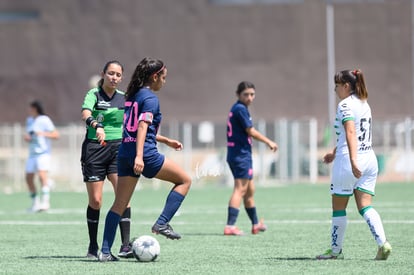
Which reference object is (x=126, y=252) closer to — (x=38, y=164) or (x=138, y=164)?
(x=138, y=164)

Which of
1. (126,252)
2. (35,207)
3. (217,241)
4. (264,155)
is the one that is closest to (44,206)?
(35,207)

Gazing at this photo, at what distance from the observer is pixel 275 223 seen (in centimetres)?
1642

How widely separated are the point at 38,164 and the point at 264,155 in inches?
572

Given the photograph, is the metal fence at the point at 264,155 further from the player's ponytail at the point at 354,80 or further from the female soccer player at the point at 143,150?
the player's ponytail at the point at 354,80

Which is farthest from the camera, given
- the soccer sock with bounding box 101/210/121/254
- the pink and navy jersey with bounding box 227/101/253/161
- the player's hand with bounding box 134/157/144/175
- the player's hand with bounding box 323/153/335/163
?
the pink and navy jersey with bounding box 227/101/253/161

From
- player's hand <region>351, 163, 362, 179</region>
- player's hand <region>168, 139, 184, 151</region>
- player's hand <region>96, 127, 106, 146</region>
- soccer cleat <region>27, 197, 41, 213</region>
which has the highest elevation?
player's hand <region>96, 127, 106, 146</region>

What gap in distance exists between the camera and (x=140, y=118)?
10070mm

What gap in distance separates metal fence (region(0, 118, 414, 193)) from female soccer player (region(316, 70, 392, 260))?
2263 centimetres

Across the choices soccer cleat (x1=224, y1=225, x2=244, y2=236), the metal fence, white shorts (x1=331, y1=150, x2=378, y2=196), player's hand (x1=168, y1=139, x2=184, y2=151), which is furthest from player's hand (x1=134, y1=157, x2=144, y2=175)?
the metal fence

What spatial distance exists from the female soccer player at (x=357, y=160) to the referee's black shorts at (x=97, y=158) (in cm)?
257

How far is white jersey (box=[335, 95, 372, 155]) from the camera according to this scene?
1024 cm

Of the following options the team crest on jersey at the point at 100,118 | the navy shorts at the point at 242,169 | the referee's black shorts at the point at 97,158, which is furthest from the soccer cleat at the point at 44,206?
the team crest on jersey at the point at 100,118

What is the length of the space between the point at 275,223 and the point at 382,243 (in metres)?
6.24

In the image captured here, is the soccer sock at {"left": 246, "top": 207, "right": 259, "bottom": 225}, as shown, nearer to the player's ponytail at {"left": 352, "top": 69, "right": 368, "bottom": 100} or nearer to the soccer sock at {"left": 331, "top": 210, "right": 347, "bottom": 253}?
the soccer sock at {"left": 331, "top": 210, "right": 347, "bottom": 253}
